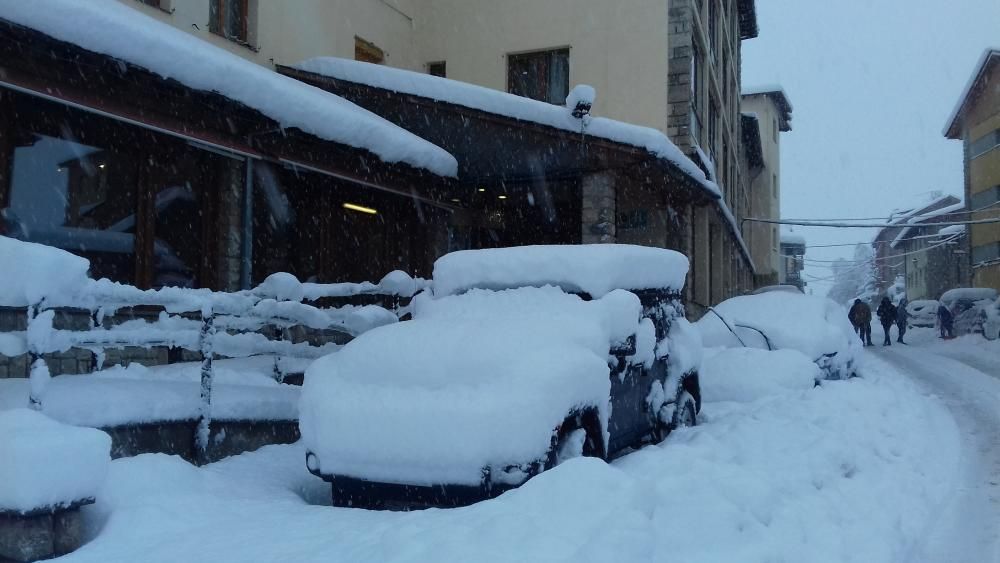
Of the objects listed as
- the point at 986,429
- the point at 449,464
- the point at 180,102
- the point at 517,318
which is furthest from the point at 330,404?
the point at 986,429

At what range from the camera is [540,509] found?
3.67 meters

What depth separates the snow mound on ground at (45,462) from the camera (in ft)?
11.5

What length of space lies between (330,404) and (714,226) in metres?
19.2

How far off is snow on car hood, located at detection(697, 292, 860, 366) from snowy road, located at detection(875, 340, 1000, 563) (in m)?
1.66

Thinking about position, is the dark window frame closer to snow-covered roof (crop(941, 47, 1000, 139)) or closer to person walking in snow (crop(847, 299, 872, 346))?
person walking in snow (crop(847, 299, 872, 346))

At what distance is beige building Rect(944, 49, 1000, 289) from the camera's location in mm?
36188

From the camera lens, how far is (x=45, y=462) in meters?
3.54

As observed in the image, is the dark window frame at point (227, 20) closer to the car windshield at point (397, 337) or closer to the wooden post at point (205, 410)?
the car windshield at point (397, 337)

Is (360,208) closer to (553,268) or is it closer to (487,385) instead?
(553,268)

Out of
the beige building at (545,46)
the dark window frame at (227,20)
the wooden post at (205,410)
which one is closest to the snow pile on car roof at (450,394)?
the wooden post at (205,410)

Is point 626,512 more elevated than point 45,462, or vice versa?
point 45,462

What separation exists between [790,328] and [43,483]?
9.61 metres

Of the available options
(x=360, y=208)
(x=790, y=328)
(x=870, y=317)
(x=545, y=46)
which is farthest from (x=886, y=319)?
(x=360, y=208)

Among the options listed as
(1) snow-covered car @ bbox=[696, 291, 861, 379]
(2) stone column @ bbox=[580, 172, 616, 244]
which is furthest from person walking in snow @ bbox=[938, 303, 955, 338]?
(2) stone column @ bbox=[580, 172, 616, 244]
